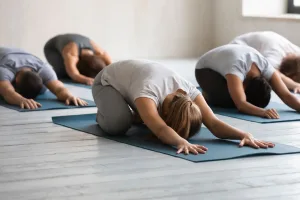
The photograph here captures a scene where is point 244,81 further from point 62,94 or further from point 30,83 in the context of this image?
point 30,83

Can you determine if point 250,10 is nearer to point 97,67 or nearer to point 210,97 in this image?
point 97,67

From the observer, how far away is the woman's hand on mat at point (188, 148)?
3462 millimetres

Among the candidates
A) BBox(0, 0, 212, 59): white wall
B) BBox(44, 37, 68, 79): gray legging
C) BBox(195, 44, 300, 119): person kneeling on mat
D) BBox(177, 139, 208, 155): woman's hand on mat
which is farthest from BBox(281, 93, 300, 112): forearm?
BBox(0, 0, 212, 59): white wall

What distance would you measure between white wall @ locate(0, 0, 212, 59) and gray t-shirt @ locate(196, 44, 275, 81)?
3.77 metres

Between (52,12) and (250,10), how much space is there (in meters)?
2.37

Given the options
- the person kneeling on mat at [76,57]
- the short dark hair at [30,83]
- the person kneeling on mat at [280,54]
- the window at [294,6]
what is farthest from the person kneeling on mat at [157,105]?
the window at [294,6]

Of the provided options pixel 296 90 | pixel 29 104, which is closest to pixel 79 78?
pixel 29 104

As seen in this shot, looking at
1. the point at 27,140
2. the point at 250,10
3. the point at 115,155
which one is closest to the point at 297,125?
the point at 115,155

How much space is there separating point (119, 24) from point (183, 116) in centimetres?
530

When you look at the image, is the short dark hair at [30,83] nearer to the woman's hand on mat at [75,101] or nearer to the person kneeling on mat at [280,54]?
the woman's hand on mat at [75,101]

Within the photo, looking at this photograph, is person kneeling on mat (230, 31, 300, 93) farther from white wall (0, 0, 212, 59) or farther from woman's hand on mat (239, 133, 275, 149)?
white wall (0, 0, 212, 59)

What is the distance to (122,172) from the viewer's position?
3.19 meters

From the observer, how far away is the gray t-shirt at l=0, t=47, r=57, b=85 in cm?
516

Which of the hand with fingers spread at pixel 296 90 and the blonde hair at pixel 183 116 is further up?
the blonde hair at pixel 183 116
